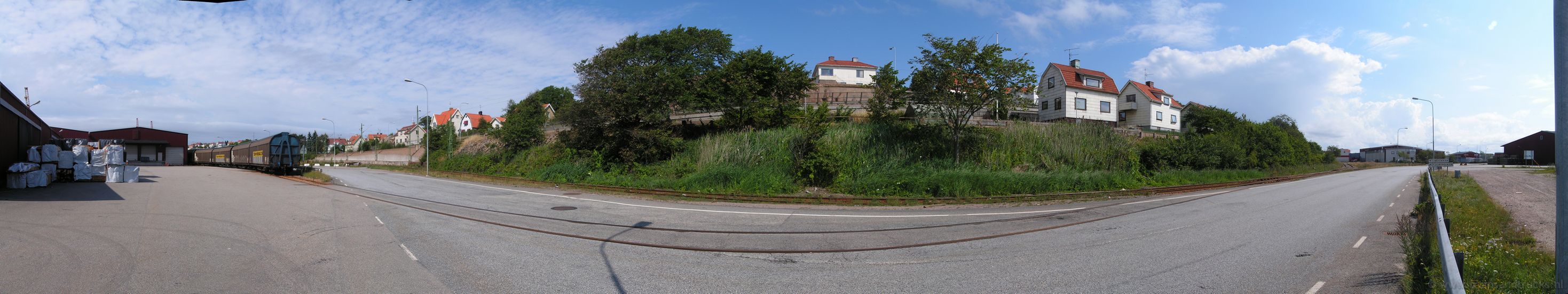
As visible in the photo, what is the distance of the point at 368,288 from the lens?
5301 millimetres

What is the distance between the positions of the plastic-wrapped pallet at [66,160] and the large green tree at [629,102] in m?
16.6

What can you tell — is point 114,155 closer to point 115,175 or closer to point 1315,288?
point 115,175

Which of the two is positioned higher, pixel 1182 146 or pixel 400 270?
pixel 1182 146

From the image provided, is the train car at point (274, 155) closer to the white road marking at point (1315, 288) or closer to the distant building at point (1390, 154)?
the white road marking at point (1315, 288)

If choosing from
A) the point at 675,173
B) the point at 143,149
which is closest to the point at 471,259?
the point at 675,173

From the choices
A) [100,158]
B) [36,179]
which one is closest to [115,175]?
[100,158]

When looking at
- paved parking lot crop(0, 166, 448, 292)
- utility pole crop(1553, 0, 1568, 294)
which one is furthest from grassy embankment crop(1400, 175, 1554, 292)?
paved parking lot crop(0, 166, 448, 292)

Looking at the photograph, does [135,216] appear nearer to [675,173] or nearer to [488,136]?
[675,173]

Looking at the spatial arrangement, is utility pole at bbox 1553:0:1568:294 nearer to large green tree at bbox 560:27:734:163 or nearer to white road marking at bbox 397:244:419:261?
white road marking at bbox 397:244:419:261

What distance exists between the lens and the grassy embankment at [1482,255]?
5.28 meters

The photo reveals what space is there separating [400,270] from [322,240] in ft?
10.2

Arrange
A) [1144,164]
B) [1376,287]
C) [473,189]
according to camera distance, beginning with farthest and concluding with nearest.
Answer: [1144,164] < [473,189] < [1376,287]

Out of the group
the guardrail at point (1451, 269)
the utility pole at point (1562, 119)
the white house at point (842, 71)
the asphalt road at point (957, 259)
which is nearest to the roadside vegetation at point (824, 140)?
the asphalt road at point (957, 259)

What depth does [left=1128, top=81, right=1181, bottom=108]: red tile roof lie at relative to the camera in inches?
1802
